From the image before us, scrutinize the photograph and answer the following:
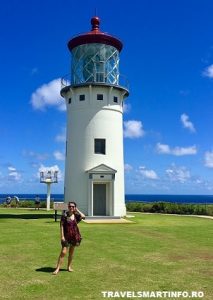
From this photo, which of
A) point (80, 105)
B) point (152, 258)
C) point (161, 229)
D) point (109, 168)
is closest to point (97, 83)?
point (80, 105)

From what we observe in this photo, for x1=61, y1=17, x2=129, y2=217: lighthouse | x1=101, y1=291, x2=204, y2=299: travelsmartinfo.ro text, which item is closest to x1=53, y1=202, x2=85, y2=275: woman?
x1=101, y1=291, x2=204, y2=299: travelsmartinfo.ro text

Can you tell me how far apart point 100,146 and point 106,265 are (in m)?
18.8

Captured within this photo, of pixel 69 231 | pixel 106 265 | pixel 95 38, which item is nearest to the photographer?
pixel 69 231

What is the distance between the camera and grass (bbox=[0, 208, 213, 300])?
29.8 feet

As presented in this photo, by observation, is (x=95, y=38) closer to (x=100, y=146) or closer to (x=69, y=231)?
(x=100, y=146)

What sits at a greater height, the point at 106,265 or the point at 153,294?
the point at 106,265

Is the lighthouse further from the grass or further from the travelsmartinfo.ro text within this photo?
the travelsmartinfo.ro text

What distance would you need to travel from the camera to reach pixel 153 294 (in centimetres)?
869

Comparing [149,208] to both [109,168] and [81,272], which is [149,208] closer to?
[109,168]

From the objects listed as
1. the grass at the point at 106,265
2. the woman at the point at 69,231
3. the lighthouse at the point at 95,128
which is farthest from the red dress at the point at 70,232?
the lighthouse at the point at 95,128

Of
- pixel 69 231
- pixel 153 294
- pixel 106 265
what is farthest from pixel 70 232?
pixel 153 294

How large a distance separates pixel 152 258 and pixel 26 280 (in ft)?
15.1

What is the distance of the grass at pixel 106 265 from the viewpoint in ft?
29.8

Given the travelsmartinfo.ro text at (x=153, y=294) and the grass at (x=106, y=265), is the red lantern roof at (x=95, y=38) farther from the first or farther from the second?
the travelsmartinfo.ro text at (x=153, y=294)
